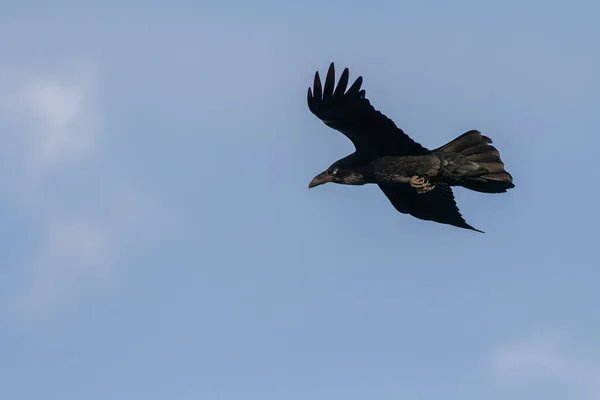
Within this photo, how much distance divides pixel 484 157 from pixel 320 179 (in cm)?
266

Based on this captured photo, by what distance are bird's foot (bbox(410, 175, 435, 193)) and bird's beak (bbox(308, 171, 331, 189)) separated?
144 centimetres

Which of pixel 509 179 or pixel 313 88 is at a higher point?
pixel 313 88

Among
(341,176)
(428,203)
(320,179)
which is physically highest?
(320,179)

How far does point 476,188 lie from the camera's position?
1961 centimetres

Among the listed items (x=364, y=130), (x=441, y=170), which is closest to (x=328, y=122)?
(x=364, y=130)

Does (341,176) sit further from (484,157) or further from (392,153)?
(484,157)

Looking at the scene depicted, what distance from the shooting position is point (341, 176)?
2034 cm

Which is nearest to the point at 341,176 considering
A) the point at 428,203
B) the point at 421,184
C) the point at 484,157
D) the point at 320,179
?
the point at 320,179

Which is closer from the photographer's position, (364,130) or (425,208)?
(364,130)

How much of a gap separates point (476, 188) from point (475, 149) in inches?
22.6

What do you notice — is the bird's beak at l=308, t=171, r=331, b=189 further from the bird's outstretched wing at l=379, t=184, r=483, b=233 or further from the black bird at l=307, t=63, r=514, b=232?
the bird's outstretched wing at l=379, t=184, r=483, b=233

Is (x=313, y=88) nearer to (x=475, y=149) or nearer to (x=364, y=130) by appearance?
(x=364, y=130)

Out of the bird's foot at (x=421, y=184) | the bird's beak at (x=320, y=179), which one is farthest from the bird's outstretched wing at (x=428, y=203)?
the bird's beak at (x=320, y=179)

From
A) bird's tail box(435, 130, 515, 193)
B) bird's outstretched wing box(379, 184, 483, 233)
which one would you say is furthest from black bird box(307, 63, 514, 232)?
bird's outstretched wing box(379, 184, 483, 233)
